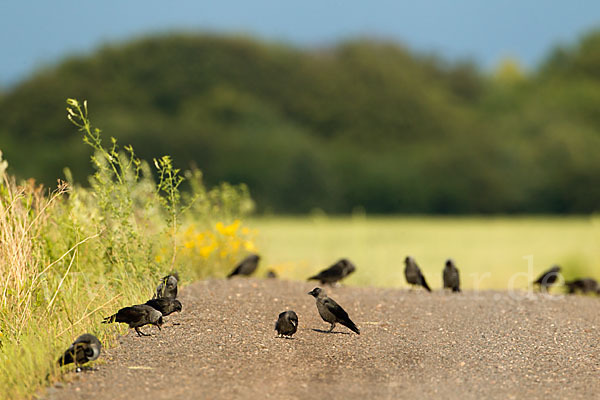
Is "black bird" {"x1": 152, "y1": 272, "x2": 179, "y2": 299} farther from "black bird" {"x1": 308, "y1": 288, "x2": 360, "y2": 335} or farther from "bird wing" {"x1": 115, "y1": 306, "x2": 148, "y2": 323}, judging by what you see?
"black bird" {"x1": 308, "y1": 288, "x2": 360, "y2": 335}

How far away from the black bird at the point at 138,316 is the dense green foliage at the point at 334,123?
32756 mm

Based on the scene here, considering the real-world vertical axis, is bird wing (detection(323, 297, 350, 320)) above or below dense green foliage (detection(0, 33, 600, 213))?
below

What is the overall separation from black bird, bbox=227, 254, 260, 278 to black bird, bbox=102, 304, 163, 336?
109 inches

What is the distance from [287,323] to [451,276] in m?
3.52

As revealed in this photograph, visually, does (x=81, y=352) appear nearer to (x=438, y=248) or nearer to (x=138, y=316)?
(x=138, y=316)

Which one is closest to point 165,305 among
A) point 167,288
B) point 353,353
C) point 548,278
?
point 167,288

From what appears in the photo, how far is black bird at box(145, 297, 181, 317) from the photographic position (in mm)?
6766

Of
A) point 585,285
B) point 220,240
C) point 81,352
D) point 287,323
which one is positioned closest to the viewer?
point 81,352

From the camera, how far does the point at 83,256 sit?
28.5 feet

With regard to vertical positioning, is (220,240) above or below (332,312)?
above

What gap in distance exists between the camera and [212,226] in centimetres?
1040

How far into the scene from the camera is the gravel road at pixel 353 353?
557cm

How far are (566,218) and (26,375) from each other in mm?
39848

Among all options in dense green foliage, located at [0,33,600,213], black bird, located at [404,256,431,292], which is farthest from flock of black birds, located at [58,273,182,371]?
dense green foliage, located at [0,33,600,213]
